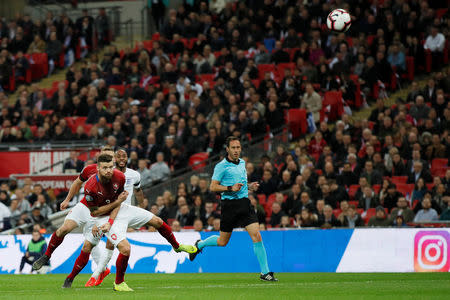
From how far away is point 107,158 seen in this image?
1212cm

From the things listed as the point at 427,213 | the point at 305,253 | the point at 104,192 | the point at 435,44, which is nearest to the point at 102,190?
the point at 104,192

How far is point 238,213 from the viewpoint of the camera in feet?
46.5

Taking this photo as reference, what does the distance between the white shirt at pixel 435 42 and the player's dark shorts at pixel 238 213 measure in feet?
46.0

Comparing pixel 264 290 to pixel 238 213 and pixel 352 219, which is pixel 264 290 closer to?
pixel 238 213

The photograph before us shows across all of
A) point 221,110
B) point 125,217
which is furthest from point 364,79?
point 125,217

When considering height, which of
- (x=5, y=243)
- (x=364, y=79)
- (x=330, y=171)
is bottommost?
(x=5, y=243)

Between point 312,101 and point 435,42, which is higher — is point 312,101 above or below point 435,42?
below

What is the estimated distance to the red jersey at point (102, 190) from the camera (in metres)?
12.4

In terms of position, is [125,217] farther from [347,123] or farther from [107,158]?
[347,123]

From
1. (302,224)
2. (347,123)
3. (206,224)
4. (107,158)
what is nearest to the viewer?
(107,158)

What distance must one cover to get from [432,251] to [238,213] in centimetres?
565

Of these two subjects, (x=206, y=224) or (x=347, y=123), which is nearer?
(x=206, y=224)

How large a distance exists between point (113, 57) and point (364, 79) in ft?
31.7

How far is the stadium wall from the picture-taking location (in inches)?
719
